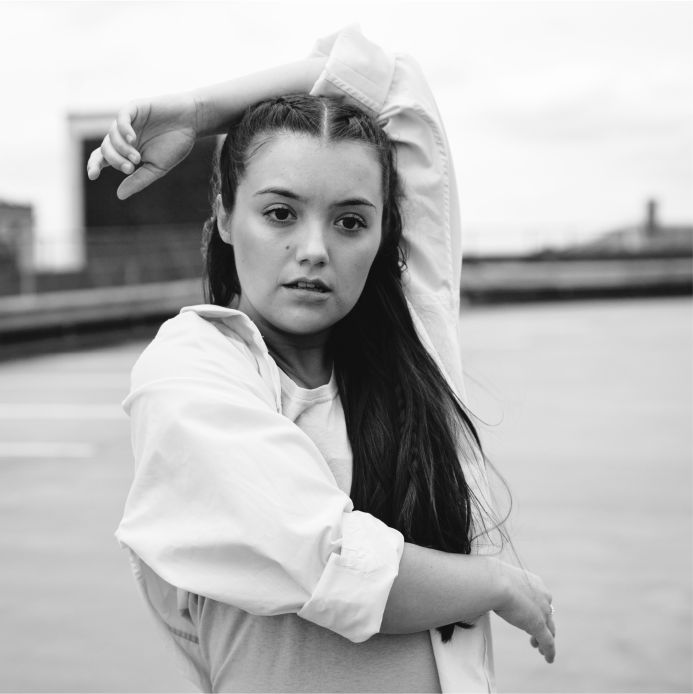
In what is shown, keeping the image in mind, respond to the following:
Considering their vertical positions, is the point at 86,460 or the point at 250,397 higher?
the point at 250,397

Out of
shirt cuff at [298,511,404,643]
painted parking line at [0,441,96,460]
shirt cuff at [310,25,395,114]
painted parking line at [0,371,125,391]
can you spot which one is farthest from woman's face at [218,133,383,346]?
painted parking line at [0,371,125,391]

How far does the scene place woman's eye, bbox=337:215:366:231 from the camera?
150 centimetres

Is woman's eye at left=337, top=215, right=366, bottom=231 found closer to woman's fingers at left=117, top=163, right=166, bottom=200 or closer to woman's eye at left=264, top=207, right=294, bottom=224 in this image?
woman's eye at left=264, top=207, right=294, bottom=224

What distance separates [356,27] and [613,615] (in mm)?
3206

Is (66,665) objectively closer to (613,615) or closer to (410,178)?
(613,615)

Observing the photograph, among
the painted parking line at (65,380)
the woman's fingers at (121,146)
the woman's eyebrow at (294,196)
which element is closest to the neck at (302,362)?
the woman's eyebrow at (294,196)

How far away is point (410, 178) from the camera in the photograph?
1.75 meters

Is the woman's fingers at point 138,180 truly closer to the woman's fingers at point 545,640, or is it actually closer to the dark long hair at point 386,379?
the dark long hair at point 386,379

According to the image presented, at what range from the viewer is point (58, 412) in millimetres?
9234

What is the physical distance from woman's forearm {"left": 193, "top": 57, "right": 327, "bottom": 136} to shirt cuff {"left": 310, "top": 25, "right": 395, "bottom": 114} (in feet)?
0.16

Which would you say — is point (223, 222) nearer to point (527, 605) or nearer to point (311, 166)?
point (311, 166)

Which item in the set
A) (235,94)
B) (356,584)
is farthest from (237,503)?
(235,94)

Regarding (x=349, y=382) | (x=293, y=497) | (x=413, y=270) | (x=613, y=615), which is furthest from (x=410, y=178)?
(x=613, y=615)

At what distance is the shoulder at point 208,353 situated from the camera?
1.31m
